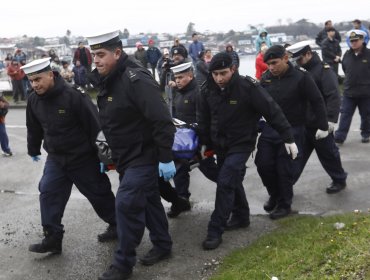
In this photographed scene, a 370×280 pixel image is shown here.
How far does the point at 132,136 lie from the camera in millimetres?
4086

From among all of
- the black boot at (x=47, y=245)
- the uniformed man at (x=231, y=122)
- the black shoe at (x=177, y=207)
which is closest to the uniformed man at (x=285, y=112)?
the uniformed man at (x=231, y=122)

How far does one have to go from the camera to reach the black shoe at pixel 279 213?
17.3 feet

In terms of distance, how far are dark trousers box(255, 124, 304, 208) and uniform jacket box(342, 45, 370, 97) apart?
3.08m

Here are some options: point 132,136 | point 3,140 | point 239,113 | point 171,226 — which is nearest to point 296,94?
point 239,113

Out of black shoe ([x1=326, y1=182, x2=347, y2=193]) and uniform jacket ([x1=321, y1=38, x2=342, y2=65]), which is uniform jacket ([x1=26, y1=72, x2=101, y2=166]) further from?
uniform jacket ([x1=321, y1=38, x2=342, y2=65])

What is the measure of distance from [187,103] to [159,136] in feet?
7.14

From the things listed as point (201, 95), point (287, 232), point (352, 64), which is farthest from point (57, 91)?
point (352, 64)

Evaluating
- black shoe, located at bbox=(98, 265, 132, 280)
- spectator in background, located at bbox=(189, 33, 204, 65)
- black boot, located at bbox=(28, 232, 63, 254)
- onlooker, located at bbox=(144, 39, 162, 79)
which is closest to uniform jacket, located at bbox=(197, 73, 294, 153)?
black shoe, located at bbox=(98, 265, 132, 280)

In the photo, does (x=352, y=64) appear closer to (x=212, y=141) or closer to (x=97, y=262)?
(x=212, y=141)

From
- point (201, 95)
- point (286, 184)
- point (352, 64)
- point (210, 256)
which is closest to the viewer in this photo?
point (210, 256)

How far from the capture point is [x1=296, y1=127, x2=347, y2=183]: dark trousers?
579cm

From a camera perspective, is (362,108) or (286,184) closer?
(286,184)

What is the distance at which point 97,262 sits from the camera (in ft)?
15.2

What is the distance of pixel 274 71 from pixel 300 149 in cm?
93
